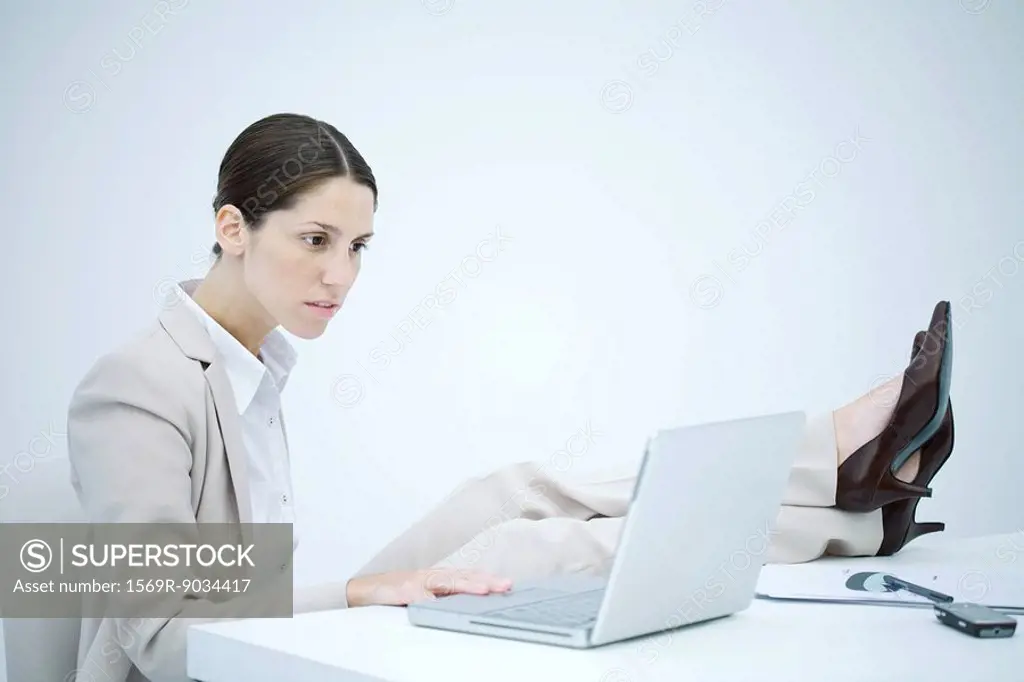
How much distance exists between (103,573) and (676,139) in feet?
9.59

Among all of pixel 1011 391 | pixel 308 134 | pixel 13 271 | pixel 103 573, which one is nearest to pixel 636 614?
pixel 103 573

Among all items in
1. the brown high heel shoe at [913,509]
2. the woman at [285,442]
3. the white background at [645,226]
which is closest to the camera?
the woman at [285,442]

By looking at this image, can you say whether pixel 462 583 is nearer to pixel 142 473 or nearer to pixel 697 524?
pixel 697 524

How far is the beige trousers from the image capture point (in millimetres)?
1301

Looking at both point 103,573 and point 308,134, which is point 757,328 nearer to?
point 308,134

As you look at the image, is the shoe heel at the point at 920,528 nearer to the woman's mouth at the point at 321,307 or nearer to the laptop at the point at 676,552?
the laptop at the point at 676,552

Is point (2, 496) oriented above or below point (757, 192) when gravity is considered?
below

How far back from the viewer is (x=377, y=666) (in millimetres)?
785

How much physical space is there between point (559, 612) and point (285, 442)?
79 centimetres

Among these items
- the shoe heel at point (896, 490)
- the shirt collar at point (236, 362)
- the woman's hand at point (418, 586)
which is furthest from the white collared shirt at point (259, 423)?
the shoe heel at point (896, 490)

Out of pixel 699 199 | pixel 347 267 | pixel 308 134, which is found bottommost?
pixel 347 267

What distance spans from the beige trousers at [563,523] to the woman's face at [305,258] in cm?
33

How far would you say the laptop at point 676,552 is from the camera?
82 cm

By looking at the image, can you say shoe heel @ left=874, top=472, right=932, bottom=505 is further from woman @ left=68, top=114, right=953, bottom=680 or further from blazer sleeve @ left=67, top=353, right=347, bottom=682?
blazer sleeve @ left=67, top=353, right=347, bottom=682
